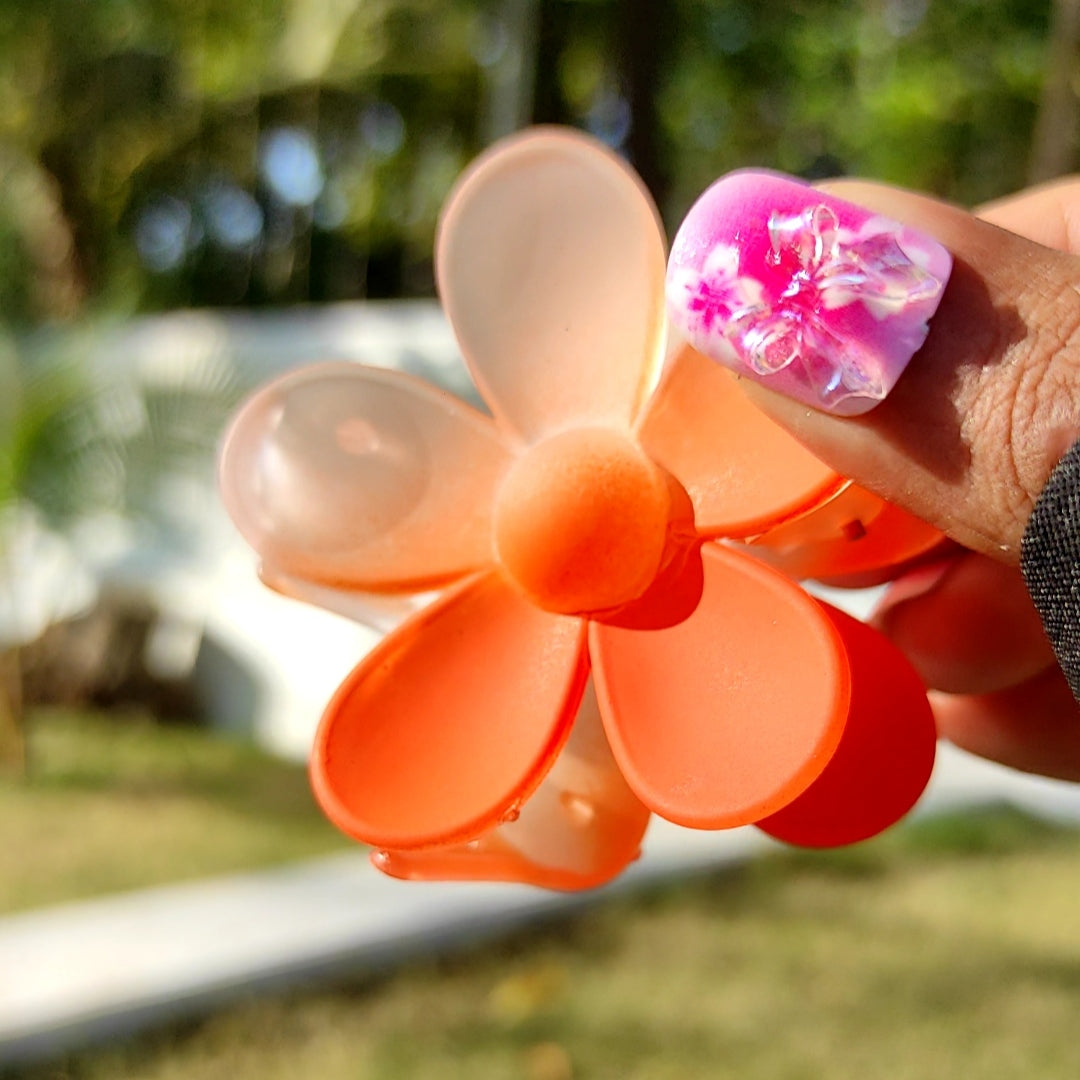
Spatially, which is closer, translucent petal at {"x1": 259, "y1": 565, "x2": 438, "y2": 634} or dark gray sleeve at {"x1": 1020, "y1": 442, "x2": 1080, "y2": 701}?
dark gray sleeve at {"x1": 1020, "y1": 442, "x2": 1080, "y2": 701}

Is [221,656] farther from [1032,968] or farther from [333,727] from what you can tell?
[333,727]

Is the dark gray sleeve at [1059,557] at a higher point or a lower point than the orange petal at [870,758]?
higher

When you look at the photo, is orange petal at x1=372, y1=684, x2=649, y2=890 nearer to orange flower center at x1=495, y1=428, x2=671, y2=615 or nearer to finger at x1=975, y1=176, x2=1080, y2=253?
orange flower center at x1=495, y1=428, x2=671, y2=615

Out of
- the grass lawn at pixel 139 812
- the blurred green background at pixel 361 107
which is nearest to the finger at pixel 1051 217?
the grass lawn at pixel 139 812

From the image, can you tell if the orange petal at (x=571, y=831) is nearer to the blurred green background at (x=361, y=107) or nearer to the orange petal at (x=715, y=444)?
the orange petal at (x=715, y=444)

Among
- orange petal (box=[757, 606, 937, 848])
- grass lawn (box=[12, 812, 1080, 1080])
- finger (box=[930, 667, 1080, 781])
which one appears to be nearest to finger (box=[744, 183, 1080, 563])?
orange petal (box=[757, 606, 937, 848])

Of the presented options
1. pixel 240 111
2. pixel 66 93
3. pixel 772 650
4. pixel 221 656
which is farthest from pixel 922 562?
pixel 240 111
